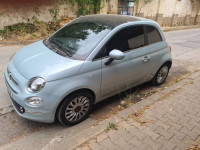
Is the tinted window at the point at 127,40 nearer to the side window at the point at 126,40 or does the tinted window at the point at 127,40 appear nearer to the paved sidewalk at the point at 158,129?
the side window at the point at 126,40

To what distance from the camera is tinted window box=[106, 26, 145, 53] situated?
10.7ft

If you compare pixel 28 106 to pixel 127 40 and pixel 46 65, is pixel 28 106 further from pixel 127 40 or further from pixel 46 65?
pixel 127 40

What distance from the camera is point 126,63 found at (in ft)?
11.2

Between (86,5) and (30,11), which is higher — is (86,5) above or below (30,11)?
above

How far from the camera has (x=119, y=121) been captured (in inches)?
122

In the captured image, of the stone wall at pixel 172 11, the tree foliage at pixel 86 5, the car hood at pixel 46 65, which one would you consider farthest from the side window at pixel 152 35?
the stone wall at pixel 172 11

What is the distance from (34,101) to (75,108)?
0.69m

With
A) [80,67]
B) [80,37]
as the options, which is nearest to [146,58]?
[80,37]

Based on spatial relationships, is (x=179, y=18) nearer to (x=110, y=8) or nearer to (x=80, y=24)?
(x=110, y=8)

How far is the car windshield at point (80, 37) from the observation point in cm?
306

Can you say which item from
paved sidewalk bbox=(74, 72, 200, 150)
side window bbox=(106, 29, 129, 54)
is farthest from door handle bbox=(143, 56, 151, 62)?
paved sidewalk bbox=(74, 72, 200, 150)

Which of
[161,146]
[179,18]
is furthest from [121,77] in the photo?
[179,18]

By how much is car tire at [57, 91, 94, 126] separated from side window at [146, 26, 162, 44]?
1.95 meters

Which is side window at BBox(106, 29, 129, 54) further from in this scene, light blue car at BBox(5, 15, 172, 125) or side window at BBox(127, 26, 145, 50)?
side window at BBox(127, 26, 145, 50)
